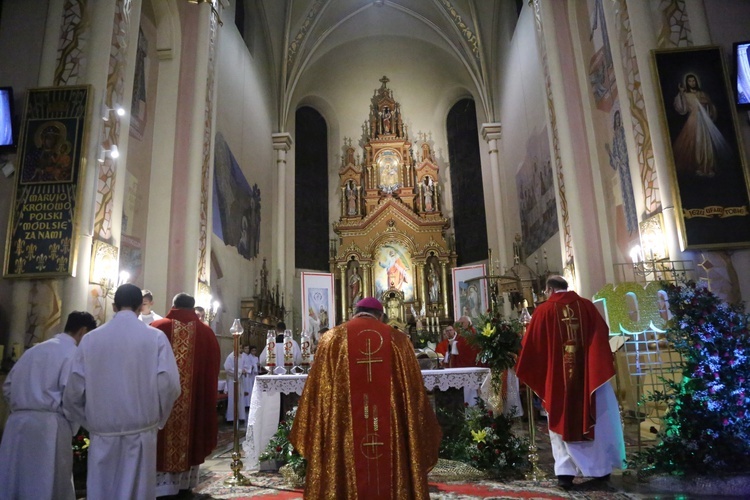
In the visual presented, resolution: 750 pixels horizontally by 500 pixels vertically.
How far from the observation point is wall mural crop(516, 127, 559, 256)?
449 inches

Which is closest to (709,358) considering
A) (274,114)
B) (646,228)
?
(646,228)

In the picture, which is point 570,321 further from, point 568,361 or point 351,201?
point 351,201

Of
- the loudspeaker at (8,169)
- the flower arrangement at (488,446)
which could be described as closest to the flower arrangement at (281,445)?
the flower arrangement at (488,446)

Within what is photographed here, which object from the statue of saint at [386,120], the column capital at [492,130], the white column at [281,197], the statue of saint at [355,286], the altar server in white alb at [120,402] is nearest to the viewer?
the altar server in white alb at [120,402]

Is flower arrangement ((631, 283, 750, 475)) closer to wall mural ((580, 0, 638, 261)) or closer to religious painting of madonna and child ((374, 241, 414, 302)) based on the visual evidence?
wall mural ((580, 0, 638, 261))

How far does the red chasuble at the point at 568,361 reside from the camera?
435 centimetres

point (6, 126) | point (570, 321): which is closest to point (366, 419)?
point (570, 321)

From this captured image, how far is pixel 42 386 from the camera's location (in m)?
3.51

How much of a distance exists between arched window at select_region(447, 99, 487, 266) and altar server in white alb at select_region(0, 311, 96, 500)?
50.0ft

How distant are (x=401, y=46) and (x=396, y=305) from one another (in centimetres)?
960

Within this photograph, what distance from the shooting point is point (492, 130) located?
16922mm

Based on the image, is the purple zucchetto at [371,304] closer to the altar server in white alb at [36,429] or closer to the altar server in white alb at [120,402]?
the altar server in white alb at [120,402]

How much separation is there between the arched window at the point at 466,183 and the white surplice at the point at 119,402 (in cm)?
1528

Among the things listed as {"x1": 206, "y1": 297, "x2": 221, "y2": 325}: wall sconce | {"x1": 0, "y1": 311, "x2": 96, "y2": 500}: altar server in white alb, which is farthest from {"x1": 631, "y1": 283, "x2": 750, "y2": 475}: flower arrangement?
{"x1": 206, "y1": 297, "x2": 221, "y2": 325}: wall sconce
